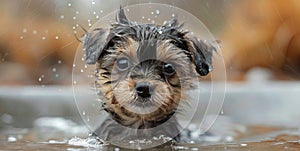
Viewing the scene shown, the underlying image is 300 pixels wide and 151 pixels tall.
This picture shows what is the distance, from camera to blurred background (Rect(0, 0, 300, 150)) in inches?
349

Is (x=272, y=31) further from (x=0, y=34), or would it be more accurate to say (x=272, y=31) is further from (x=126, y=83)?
(x=126, y=83)

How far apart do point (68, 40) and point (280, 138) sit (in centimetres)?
548

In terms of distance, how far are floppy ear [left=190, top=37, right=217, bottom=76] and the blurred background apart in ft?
7.09

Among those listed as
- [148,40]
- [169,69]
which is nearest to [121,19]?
[148,40]

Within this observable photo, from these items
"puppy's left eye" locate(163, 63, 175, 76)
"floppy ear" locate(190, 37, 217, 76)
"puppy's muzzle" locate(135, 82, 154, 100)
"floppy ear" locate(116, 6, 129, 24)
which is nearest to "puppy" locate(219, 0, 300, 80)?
"floppy ear" locate(190, 37, 217, 76)

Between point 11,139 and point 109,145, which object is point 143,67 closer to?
point 109,145

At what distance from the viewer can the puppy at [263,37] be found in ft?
38.4

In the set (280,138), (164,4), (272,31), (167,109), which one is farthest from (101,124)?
(272,31)

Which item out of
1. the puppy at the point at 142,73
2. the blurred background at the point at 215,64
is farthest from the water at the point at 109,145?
the blurred background at the point at 215,64

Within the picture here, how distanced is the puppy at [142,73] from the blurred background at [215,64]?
7.85 feet

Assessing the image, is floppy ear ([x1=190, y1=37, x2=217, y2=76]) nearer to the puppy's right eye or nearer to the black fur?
the black fur

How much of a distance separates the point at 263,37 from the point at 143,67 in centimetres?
714

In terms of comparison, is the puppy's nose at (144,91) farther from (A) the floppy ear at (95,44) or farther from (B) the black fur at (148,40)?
(A) the floppy ear at (95,44)

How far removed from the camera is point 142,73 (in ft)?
17.2
